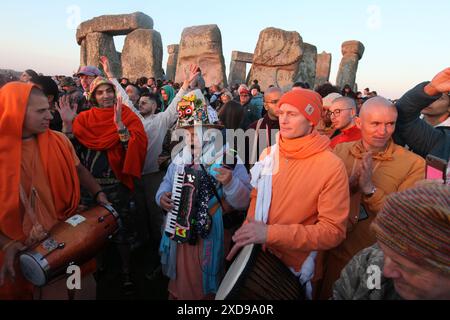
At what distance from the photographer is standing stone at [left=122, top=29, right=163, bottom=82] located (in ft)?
48.5

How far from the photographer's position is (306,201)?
1914mm

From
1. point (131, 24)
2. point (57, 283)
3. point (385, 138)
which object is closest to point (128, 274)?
point (57, 283)

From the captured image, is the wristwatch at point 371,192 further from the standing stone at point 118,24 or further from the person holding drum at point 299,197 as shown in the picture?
the standing stone at point 118,24

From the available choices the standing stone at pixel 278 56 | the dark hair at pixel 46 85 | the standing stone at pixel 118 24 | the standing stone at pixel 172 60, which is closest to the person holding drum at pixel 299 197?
the dark hair at pixel 46 85

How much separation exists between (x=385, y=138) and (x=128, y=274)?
119 inches

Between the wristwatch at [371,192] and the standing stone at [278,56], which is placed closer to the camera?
the wristwatch at [371,192]

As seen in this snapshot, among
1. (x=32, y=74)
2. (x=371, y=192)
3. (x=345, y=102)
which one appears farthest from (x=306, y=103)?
(x=32, y=74)

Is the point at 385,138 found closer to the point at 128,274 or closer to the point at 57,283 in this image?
the point at 57,283

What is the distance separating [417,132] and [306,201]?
Answer: 1243 mm

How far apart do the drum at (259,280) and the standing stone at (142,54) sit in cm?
1455

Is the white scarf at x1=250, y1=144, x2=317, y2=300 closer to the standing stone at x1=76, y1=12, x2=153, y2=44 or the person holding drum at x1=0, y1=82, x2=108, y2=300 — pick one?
the person holding drum at x1=0, y1=82, x2=108, y2=300

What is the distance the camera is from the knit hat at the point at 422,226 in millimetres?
963

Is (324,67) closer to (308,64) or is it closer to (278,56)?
(308,64)

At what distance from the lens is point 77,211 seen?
243 cm
